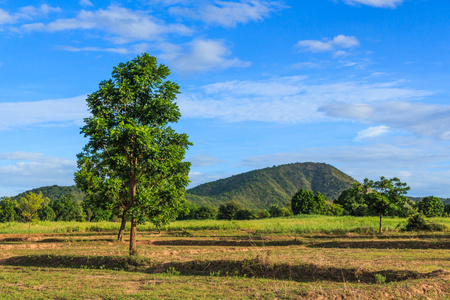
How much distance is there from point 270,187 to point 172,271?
157538 mm

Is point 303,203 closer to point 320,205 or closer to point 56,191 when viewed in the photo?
point 320,205

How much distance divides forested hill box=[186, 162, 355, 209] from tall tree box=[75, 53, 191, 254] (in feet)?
413

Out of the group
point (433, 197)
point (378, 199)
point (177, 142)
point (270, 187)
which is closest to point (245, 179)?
point (270, 187)

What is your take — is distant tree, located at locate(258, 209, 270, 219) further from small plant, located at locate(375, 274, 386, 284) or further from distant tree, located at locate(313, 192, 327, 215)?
small plant, located at locate(375, 274, 386, 284)

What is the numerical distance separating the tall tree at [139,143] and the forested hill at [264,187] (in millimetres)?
125986

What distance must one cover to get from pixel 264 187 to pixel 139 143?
15478cm

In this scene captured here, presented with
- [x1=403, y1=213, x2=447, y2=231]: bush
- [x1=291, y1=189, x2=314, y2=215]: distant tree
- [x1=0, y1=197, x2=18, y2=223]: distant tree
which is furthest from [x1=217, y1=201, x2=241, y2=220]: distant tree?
[x1=403, y1=213, x2=447, y2=231]: bush

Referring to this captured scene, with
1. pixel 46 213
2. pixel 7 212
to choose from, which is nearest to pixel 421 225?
pixel 46 213

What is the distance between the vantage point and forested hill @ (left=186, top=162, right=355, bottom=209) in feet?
509

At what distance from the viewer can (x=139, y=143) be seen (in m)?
18.0

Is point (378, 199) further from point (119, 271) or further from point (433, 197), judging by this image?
point (433, 197)

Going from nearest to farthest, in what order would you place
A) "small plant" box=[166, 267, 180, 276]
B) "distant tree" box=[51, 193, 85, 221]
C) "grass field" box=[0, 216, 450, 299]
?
1. "grass field" box=[0, 216, 450, 299]
2. "small plant" box=[166, 267, 180, 276]
3. "distant tree" box=[51, 193, 85, 221]

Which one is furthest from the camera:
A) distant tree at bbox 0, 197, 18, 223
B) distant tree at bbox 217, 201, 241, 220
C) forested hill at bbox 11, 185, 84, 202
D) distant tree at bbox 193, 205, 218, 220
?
forested hill at bbox 11, 185, 84, 202

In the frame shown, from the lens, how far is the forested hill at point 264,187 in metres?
155
